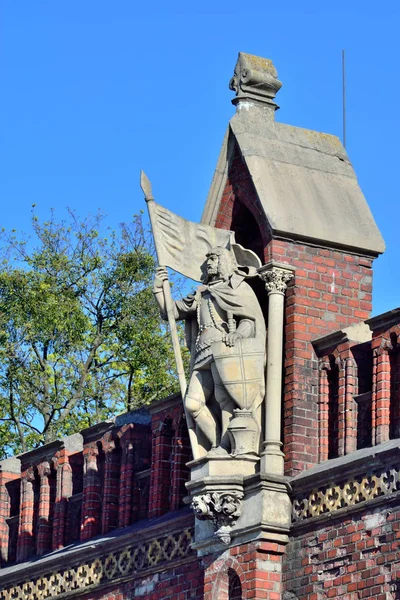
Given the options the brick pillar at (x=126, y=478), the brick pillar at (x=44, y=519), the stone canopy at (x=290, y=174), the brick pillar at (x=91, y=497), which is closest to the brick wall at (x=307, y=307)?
the stone canopy at (x=290, y=174)

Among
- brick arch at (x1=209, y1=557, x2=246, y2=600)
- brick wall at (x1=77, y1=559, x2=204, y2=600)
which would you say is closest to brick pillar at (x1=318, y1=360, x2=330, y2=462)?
brick arch at (x1=209, y1=557, x2=246, y2=600)

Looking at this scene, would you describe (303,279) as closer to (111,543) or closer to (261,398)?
(261,398)

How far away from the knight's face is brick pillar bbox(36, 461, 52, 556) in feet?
14.3

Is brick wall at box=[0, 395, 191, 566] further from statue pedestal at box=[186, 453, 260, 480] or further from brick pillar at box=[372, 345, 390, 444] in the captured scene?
brick pillar at box=[372, 345, 390, 444]

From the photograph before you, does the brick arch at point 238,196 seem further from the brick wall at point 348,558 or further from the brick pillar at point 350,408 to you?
the brick wall at point 348,558

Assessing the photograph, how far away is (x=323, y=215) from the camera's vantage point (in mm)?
20000

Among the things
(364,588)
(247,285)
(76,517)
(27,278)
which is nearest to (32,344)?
(27,278)

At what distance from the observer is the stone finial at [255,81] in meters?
20.7

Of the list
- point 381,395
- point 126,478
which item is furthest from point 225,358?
point 126,478

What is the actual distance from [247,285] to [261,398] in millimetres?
1180

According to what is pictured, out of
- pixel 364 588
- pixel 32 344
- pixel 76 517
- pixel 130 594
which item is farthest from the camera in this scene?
pixel 32 344

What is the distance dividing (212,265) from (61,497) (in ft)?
13.9

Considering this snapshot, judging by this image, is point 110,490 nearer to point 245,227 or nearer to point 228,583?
point 228,583

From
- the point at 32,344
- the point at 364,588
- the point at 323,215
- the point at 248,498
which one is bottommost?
the point at 364,588
